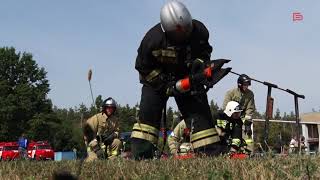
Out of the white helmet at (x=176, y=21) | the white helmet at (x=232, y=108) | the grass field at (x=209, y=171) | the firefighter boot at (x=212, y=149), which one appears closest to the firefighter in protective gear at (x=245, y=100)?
the white helmet at (x=232, y=108)

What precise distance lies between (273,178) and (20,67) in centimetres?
7325

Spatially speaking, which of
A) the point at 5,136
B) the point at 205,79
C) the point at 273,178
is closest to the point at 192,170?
the point at 273,178

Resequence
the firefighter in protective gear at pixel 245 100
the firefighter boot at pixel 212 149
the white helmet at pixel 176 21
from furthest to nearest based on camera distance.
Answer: the firefighter in protective gear at pixel 245 100
the firefighter boot at pixel 212 149
the white helmet at pixel 176 21

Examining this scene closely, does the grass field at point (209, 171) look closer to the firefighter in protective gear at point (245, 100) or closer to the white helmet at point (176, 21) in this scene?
the white helmet at point (176, 21)

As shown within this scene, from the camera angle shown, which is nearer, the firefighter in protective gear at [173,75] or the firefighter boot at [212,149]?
the firefighter in protective gear at [173,75]

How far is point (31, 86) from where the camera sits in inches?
2771

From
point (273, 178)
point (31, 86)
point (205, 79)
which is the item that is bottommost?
point (273, 178)

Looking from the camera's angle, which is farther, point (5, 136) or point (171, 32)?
point (5, 136)

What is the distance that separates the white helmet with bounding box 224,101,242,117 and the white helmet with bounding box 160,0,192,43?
3.55 meters

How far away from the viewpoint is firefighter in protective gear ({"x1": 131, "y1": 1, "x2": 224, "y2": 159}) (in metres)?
5.80

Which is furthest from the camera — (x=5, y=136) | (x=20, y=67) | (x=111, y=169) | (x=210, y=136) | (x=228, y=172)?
(x=20, y=67)

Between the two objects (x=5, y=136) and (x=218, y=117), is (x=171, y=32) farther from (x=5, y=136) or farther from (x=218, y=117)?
(x=5, y=136)

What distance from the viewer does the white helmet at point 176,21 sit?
5742 millimetres

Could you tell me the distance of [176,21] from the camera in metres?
5.73
